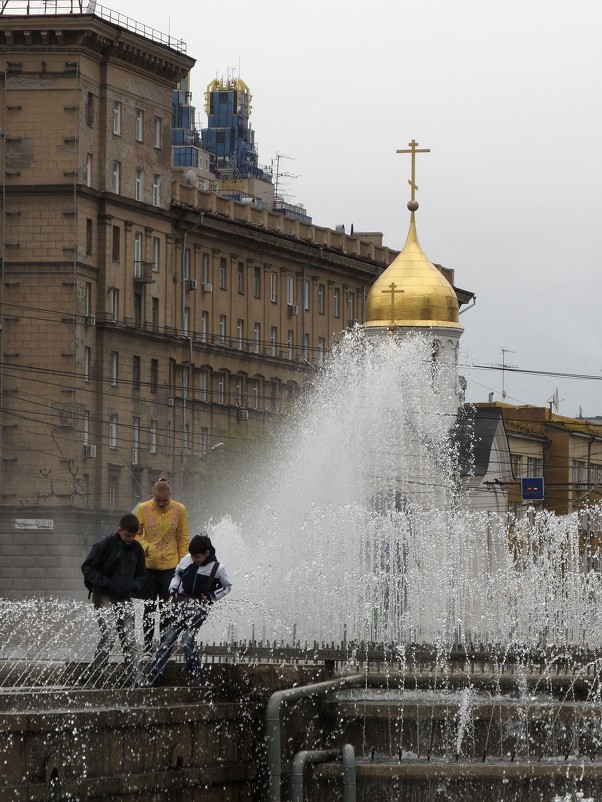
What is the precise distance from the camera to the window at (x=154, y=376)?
71625 millimetres

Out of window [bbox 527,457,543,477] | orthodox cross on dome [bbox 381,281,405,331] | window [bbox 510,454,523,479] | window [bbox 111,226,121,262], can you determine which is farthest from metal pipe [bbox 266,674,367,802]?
window [bbox 527,457,543,477]

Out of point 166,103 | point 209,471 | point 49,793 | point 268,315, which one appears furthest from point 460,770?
point 268,315

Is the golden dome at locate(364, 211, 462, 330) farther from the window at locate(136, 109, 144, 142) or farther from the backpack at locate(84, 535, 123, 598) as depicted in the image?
the backpack at locate(84, 535, 123, 598)

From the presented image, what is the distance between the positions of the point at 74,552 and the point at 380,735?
1813 inches

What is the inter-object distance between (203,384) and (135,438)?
20.7 ft

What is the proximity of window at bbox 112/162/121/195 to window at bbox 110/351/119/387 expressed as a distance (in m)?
5.09

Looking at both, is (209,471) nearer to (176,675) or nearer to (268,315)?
(268,315)

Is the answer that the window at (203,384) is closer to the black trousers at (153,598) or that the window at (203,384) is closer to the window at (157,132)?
the window at (157,132)

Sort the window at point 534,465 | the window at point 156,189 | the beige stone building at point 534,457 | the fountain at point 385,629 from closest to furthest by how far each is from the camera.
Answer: the fountain at point 385,629 → the window at point 156,189 → the beige stone building at point 534,457 → the window at point 534,465

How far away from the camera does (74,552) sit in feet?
209

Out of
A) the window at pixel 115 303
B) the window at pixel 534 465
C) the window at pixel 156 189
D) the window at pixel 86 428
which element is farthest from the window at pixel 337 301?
the window at pixel 86 428

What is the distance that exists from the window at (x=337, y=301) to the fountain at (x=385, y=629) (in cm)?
1480

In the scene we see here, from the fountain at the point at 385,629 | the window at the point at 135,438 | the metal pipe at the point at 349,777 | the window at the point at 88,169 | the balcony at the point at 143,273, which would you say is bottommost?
the metal pipe at the point at 349,777

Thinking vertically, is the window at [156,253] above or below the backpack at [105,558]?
above
